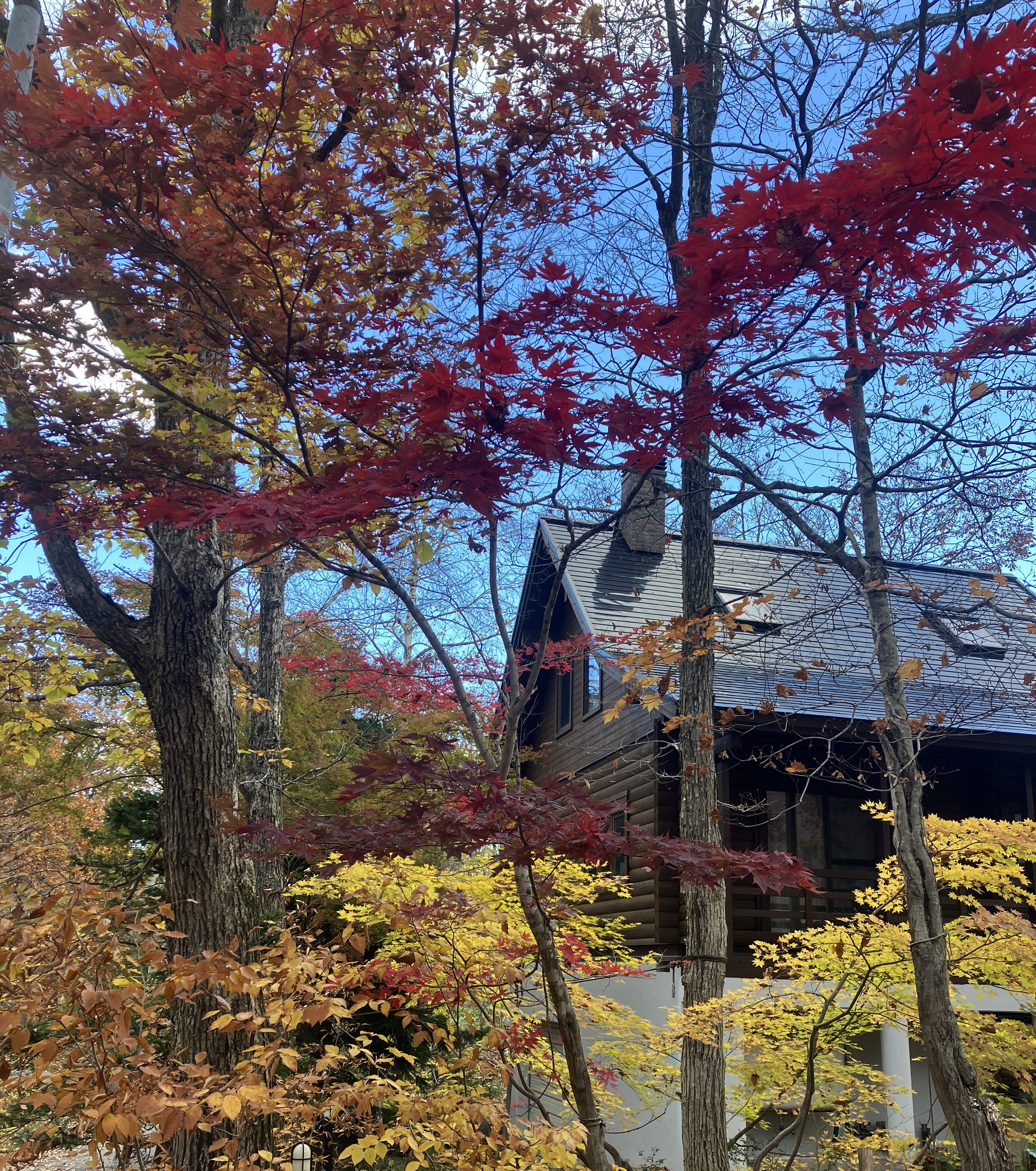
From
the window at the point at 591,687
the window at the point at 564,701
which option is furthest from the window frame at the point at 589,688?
the window at the point at 564,701

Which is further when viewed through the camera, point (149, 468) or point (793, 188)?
point (149, 468)

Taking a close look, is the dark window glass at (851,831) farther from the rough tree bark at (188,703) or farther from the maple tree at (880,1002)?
the rough tree bark at (188,703)

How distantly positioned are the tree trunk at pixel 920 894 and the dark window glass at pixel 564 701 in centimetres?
962

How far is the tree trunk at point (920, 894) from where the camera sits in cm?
478

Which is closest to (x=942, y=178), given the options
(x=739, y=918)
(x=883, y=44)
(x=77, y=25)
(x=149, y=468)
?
(x=77, y=25)

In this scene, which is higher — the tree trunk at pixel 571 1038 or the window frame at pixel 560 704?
the window frame at pixel 560 704

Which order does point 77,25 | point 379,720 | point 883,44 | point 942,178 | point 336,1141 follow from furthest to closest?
1. point 379,720
2. point 336,1141
3. point 883,44
4. point 77,25
5. point 942,178

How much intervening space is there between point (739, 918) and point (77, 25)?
10.5 meters

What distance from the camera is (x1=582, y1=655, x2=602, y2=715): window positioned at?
1396cm

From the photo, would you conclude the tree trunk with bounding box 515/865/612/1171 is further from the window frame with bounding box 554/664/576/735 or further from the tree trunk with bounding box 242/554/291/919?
the window frame with bounding box 554/664/576/735

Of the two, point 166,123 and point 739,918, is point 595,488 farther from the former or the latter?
point 166,123

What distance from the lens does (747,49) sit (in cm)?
835

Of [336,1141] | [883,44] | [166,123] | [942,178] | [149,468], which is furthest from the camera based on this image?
[336,1141]

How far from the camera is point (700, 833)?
22.8 ft
